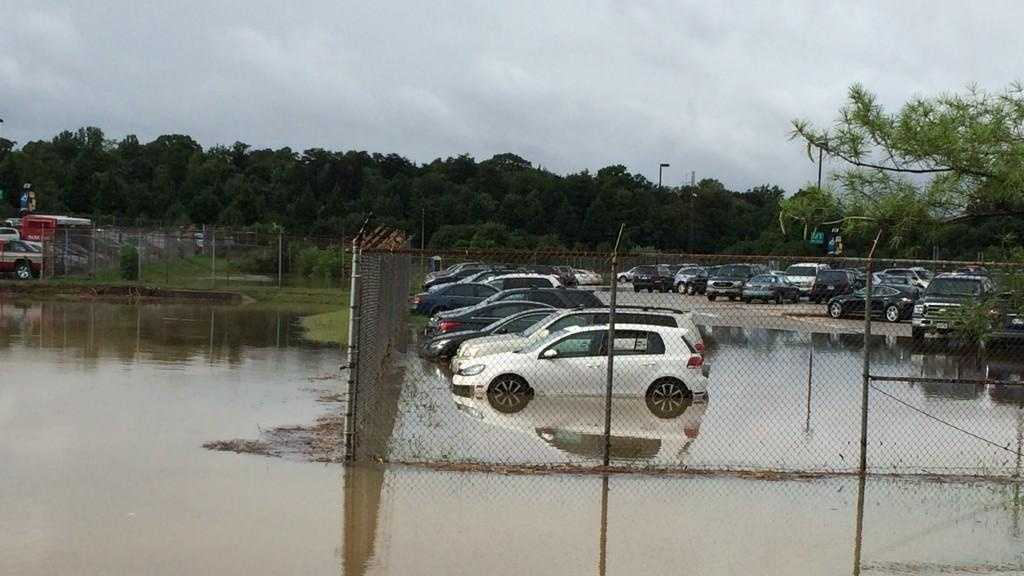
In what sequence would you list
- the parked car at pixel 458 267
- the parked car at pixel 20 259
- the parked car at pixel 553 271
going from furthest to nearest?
the parked car at pixel 458 267, the parked car at pixel 553 271, the parked car at pixel 20 259

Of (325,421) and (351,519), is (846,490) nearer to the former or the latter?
(351,519)

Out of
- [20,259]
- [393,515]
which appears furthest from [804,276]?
[393,515]

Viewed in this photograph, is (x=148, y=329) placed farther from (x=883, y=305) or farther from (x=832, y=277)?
(x=832, y=277)

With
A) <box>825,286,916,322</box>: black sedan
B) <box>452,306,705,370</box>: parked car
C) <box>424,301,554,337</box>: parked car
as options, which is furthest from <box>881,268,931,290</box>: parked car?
<box>452,306,705,370</box>: parked car

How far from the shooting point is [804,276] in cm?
5619

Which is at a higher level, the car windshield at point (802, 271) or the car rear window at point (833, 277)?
the car windshield at point (802, 271)

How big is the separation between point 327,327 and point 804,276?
1132 inches

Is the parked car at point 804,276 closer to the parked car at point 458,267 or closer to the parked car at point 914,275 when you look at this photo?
the parked car at point 914,275

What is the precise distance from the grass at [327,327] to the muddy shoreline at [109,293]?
6.15 meters

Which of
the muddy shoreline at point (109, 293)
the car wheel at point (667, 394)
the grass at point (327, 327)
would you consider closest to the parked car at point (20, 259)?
the muddy shoreline at point (109, 293)

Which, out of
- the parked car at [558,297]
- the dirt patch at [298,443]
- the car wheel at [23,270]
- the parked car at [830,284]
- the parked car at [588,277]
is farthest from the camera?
the parked car at [588,277]

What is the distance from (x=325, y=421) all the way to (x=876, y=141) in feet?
30.9

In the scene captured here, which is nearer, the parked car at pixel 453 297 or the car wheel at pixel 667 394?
the car wheel at pixel 667 394

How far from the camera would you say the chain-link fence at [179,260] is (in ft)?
163
